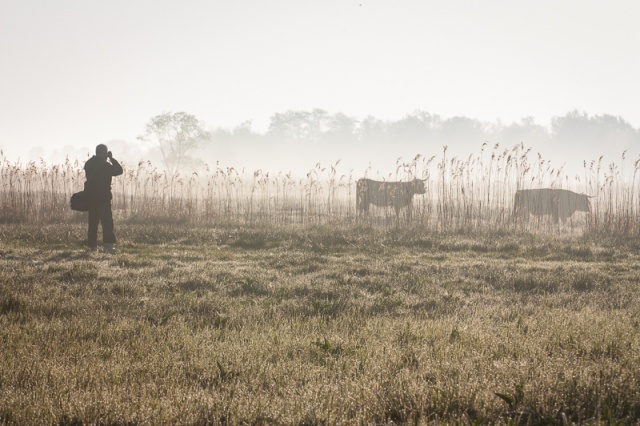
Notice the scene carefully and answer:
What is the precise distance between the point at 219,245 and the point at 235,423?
29.5 feet

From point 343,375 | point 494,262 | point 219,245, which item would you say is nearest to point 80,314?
point 343,375

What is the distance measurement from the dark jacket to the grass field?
4.19ft

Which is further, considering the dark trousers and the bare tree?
the bare tree

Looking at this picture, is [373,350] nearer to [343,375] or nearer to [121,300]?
[343,375]

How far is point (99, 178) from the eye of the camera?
10.9 m

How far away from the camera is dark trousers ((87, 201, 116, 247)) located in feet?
35.4

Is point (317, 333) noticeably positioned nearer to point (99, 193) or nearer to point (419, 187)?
point (99, 193)

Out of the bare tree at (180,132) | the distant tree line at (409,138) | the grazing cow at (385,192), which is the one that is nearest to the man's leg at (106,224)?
the grazing cow at (385,192)

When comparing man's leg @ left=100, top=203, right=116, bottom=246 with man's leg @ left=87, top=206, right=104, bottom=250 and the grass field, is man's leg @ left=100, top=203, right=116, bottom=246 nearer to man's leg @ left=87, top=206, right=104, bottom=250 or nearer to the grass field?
man's leg @ left=87, top=206, right=104, bottom=250

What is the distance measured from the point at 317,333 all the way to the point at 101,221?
7.49 m

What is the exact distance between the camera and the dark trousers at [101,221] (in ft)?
35.4

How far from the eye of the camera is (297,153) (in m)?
117

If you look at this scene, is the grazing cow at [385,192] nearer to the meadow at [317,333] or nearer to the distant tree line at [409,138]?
the meadow at [317,333]

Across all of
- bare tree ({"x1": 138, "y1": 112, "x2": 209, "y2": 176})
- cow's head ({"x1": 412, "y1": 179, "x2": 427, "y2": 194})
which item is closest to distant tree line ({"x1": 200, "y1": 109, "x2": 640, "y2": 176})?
bare tree ({"x1": 138, "y1": 112, "x2": 209, "y2": 176})
